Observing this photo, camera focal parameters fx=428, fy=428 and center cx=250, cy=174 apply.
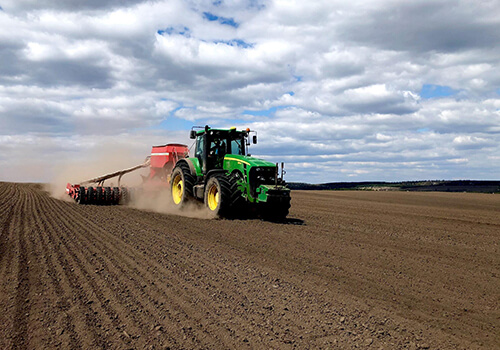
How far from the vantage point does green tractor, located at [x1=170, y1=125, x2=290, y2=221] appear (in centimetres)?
1255

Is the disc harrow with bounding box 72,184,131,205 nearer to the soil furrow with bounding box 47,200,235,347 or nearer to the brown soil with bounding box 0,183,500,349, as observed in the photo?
the brown soil with bounding box 0,183,500,349

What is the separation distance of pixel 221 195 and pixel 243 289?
682 centimetres

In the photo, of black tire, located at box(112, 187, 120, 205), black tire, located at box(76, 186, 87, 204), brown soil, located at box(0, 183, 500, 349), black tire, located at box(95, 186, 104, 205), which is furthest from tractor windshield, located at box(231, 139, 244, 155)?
black tire, located at box(76, 186, 87, 204)

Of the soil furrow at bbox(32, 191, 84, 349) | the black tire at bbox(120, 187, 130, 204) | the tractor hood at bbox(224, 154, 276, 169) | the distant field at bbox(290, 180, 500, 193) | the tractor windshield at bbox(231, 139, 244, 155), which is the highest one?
the tractor windshield at bbox(231, 139, 244, 155)

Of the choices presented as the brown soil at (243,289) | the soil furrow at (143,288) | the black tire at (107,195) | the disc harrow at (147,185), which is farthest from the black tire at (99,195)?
the soil furrow at (143,288)

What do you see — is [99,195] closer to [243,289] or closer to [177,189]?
[177,189]

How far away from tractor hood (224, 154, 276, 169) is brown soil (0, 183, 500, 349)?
2403 mm

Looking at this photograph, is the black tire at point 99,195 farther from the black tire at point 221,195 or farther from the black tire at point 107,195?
the black tire at point 221,195

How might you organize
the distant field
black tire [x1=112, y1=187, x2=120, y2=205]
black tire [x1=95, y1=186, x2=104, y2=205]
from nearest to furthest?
black tire [x1=95, y1=186, x2=104, y2=205]
black tire [x1=112, y1=187, x2=120, y2=205]
the distant field

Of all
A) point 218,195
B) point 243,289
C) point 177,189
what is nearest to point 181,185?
point 177,189

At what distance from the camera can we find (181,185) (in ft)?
50.8

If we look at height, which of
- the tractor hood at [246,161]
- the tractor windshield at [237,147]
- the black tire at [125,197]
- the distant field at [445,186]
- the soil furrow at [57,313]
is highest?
the tractor windshield at [237,147]

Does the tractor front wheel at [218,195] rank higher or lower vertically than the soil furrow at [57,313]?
higher

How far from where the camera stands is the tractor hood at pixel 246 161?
12.6 m
